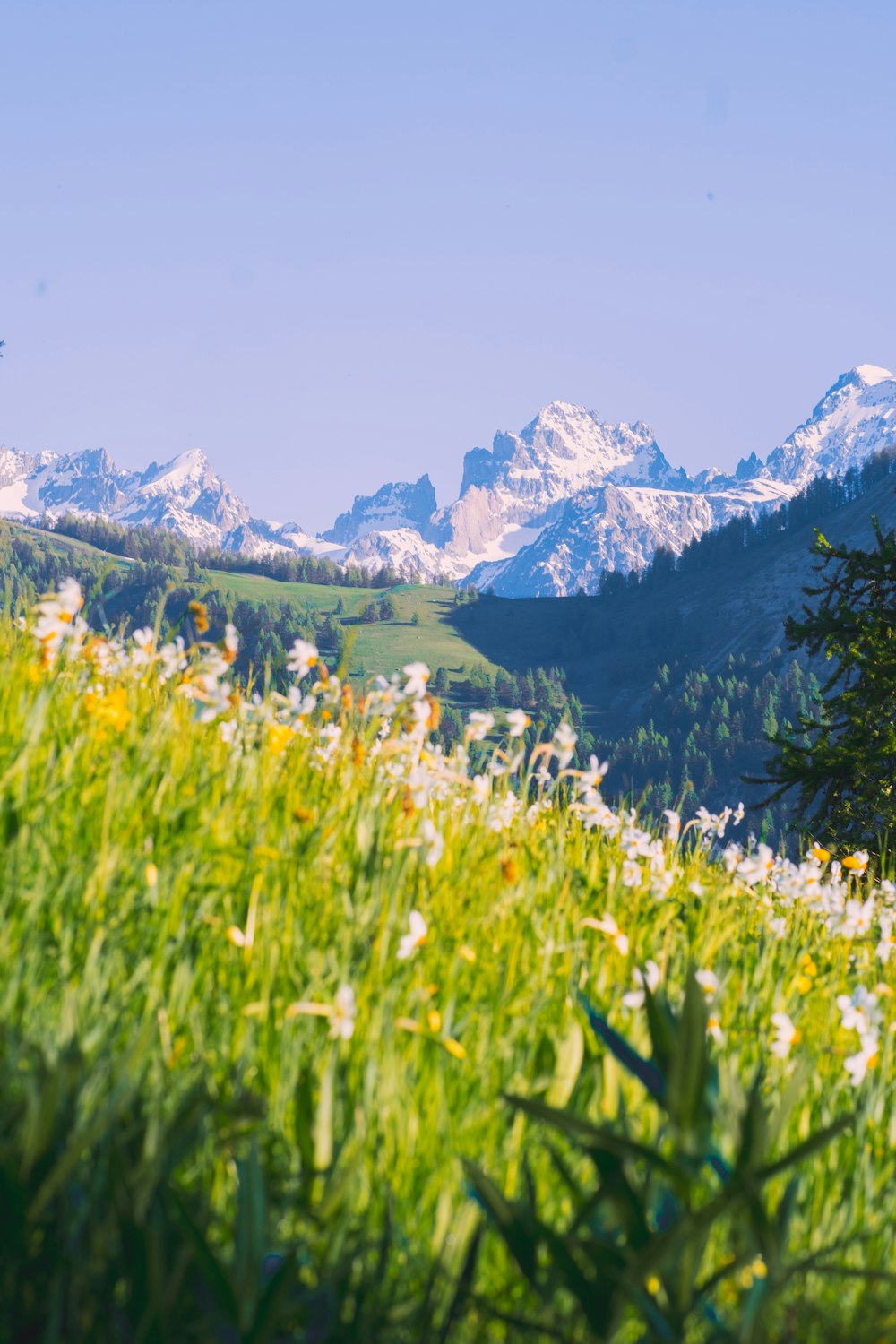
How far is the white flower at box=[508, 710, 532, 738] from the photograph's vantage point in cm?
473

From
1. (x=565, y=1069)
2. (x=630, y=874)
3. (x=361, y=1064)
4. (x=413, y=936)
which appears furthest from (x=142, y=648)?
(x=565, y=1069)

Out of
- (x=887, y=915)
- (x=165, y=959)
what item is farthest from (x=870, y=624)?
(x=165, y=959)

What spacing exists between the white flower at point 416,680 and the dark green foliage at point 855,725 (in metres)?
12.2

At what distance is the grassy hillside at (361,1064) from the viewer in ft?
6.33

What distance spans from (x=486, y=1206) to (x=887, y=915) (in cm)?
488

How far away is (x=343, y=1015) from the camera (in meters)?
2.57

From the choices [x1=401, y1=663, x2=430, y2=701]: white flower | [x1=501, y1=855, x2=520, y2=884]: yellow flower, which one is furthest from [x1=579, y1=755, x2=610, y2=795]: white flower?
[x1=501, y1=855, x2=520, y2=884]: yellow flower

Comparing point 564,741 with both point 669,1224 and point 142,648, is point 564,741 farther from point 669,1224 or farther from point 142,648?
point 669,1224

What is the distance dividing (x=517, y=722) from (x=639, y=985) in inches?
55.8

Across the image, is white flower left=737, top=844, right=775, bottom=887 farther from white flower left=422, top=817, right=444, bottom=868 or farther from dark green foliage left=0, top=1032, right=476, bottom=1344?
dark green foliage left=0, top=1032, right=476, bottom=1344

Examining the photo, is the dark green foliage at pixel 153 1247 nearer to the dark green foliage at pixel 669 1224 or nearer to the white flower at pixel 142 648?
the dark green foliage at pixel 669 1224

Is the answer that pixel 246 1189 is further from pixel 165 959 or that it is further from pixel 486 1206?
pixel 165 959

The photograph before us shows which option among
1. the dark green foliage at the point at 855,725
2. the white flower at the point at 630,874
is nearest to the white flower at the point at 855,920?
the white flower at the point at 630,874

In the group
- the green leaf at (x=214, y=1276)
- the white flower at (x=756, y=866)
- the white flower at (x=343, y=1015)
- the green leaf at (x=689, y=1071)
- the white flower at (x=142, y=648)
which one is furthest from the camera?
the white flower at (x=756, y=866)
